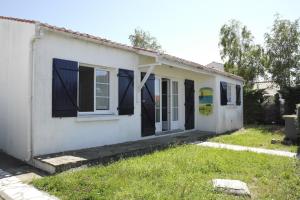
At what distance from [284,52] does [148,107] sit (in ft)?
43.2

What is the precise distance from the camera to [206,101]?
13.3 meters

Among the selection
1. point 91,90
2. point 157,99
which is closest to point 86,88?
point 91,90

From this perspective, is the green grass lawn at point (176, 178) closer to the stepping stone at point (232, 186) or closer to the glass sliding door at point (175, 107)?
the stepping stone at point (232, 186)

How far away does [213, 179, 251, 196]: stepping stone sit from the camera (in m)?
4.84

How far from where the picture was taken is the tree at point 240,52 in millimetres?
20938

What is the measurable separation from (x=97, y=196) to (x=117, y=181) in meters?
0.75

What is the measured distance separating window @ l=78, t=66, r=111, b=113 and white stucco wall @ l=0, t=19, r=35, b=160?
1.61 meters

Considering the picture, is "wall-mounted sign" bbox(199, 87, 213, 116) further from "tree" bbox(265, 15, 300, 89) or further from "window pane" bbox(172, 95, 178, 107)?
"tree" bbox(265, 15, 300, 89)

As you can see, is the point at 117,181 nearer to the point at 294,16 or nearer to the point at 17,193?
the point at 17,193

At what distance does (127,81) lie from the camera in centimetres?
921

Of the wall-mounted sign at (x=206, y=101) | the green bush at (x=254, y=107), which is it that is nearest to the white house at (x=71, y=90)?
the wall-mounted sign at (x=206, y=101)

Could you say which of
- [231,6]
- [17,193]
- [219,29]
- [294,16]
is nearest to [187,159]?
[17,193]

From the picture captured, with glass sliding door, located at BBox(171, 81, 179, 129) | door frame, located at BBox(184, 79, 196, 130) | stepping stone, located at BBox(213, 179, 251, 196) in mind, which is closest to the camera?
stepping stone, located at BBox(213, 179, 251, 196)

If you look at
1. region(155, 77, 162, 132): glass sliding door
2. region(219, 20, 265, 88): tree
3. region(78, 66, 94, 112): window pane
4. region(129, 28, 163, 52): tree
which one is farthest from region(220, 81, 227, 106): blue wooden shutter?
region(129, 28, 163, 52): tree
